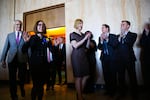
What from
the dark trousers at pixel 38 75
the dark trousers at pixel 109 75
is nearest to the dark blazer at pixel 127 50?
the dark trousers at pixel 109 75

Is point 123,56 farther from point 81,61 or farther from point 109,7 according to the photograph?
point 109,7

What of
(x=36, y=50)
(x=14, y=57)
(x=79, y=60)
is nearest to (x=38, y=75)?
(x=36, y=50)

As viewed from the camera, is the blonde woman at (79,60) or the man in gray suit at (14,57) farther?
the man in gray suit at (14,57)

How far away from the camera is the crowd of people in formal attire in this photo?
95.4 inches

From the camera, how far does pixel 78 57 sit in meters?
2.74

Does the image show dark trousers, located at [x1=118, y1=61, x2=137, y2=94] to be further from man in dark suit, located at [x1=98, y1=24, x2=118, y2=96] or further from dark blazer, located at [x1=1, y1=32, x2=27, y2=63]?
dark blazer, located at [x1=1, y1=32, x2=27, y2=63]

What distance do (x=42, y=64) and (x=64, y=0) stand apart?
11.1ft

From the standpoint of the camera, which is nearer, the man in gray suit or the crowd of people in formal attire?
the crowd of people in formal attire

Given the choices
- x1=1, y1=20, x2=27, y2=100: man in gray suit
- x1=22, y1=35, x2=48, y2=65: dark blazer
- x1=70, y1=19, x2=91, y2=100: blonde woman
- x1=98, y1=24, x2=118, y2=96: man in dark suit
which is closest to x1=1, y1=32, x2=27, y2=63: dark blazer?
x1=1, y1=20, x2=27, y2=100: man in gray suit

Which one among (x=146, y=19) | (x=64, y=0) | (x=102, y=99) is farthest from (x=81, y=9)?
(x=102, y=99)

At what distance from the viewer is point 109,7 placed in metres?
4.71

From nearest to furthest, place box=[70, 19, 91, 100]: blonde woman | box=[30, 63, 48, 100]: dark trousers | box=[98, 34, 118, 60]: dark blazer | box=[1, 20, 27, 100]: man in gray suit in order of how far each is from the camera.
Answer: box=[30, 63, 48, 100]: dark trousers, box=[70, 19, 91, 100]: blonde woman, box=[1, 20, 27, 100]: man in gray suit, box=[98, 34, 118, 60]: dark blazer

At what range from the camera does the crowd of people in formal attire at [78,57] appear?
242cm

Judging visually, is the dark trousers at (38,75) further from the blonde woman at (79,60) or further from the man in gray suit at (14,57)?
the man in gray suit at (14,57)
